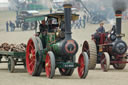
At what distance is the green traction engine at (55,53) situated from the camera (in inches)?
408

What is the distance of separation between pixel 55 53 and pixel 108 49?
3.40 m

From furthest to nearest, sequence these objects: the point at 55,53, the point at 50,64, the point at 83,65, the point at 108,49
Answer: the point at 108,49
the point at 55,53
the point at 83,65
the point at 50,64

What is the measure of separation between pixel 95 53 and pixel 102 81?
13.1ft

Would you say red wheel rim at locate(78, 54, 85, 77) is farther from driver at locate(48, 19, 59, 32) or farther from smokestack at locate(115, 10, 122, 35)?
smokestack at locate(115, 10, 122, 35)

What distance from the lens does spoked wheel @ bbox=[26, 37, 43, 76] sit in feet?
36.2

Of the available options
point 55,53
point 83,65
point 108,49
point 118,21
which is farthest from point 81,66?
point 108,49

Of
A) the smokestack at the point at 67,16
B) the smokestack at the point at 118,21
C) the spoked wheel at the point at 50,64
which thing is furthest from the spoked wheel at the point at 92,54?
the smokestack at the point at 67,16

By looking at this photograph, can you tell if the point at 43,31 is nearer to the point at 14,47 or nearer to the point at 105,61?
the point at 14,47

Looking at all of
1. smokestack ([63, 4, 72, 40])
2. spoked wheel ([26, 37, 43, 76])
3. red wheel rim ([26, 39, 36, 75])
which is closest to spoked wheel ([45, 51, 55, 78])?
spoked wheel ([26, 37, 43, 76])

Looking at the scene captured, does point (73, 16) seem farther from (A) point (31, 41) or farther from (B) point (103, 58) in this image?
(B) point (103, 58)

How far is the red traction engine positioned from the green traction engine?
1935 mm

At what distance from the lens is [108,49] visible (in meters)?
13.8

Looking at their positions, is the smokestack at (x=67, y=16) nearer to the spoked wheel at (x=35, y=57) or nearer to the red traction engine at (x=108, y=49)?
the spoked wheel at (x=35, y=57)

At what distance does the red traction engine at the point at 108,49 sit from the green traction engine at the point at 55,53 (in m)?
1.93
